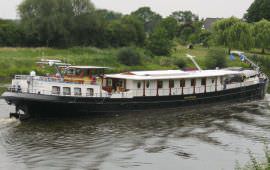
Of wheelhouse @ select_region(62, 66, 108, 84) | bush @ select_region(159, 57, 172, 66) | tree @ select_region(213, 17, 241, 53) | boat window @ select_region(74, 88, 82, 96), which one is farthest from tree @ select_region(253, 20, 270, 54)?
boat window @ select_region(74, 88, 82, 96)

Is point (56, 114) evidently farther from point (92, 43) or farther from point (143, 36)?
point (143, 36)

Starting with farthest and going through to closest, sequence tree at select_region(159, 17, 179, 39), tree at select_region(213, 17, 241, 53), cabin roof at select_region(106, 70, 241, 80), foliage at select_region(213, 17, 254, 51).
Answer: tree at select_region(159, 17, 179, 39), tree at select_region(213, 17, 241, 53), foliage at select_region(213, 17, 254, 51), cabin roof at select_region(106, 70, 241, 80)

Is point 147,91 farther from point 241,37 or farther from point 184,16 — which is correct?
point 184,16

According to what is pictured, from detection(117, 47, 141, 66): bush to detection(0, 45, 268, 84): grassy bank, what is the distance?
738 mm

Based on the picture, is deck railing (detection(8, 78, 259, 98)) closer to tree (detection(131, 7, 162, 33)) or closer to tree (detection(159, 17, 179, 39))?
tree (detection(159, 17, 179, 39))

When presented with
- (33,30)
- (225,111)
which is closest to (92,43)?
(33,30)

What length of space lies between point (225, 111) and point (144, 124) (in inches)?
377

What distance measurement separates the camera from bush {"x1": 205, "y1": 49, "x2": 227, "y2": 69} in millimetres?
78562

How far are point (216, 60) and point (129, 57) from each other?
469 inches

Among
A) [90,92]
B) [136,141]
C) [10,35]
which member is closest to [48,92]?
[90,92]

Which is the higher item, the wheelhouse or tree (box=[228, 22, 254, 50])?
tree (box=[228, 22, 254, 50])

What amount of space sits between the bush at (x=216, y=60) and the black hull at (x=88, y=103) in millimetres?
30532

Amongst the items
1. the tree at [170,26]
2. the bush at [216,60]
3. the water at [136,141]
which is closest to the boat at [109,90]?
the water at [136,141]

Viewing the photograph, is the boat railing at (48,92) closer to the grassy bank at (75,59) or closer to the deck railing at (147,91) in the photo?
the deck railing at (147,91)
